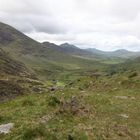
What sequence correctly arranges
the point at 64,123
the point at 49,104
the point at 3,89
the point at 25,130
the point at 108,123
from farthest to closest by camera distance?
the point at 3,89
the point at 49,104
the point at 108,123
the point at 64,123
the point at 25,130

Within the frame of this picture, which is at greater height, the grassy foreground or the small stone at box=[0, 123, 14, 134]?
the grassy foreground

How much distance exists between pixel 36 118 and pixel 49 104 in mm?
3919

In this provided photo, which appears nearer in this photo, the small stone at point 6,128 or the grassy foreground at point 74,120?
the grassy foreground at point 74,120

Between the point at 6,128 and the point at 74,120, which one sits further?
the point at 74,120

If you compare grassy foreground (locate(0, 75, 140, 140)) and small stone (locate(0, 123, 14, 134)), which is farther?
small stone (locate(0, 123, 14, 134))

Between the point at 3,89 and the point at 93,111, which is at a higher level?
the point at 93,111

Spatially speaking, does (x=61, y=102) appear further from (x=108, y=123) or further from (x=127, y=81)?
(x=127, y=81)

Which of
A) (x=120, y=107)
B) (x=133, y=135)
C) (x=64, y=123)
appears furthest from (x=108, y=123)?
(x=120, y=107)

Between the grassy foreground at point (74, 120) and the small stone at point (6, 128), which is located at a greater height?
the grassy foreground at point (74, 120)

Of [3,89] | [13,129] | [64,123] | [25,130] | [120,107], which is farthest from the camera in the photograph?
[3,89]

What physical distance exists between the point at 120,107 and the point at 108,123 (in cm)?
641

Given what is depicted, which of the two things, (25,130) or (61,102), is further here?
(61,102)

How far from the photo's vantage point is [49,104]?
2459 cm

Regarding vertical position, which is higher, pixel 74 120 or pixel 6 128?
pixel 74 120
